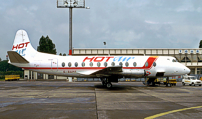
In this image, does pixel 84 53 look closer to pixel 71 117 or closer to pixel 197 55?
pixel 197 55

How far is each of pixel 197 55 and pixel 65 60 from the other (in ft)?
137

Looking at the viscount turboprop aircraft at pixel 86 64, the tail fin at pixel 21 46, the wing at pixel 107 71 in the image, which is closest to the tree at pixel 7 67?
the tail fin at pixel 21 46

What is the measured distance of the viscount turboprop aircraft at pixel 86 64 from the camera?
20516 millimetres

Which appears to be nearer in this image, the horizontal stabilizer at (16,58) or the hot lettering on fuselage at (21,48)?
the horizontal stabilizer at (16,58)

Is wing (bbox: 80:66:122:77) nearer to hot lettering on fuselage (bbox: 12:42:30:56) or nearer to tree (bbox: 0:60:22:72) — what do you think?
hot lettering on fuselage (bbox: 12:42:30:56)

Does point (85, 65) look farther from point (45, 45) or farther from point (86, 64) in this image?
point (45, 45)

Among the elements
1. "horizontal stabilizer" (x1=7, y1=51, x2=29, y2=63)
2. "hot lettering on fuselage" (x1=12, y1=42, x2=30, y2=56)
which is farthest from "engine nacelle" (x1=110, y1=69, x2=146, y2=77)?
"hot lettering on fuselage" (x1=12, y1=42, x2=30, y2=56)

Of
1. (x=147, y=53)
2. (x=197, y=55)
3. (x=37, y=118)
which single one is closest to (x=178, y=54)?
(x=197, y=55)

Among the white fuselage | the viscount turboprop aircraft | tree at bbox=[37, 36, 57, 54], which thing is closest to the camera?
the viscount turboprop aircraft

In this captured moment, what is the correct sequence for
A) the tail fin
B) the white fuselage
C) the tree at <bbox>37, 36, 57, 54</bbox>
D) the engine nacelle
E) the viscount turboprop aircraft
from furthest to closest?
the tree at <bbox>37, 36, 57, 54</bbox> → the tail fin → the white fuselage → the viscount turboprop aircraft → the engine nacelle

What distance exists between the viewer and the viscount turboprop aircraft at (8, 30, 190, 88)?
20516 mm

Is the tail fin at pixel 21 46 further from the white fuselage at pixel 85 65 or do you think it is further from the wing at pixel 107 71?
the wing at pixel 107 71

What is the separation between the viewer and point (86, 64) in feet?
68.5

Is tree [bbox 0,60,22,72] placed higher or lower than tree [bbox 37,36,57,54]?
lower
